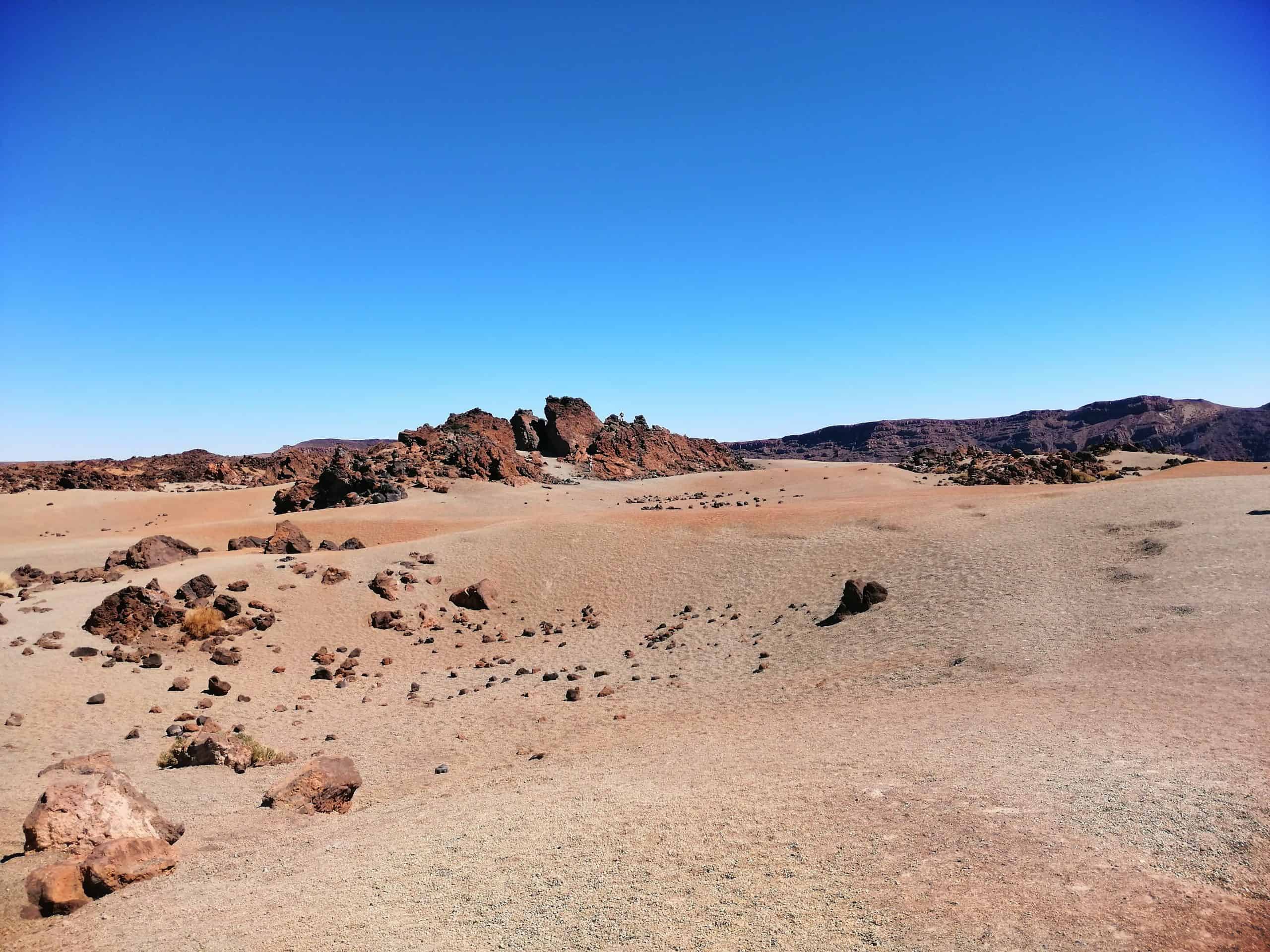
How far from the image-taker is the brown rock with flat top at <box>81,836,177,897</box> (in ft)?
17.5

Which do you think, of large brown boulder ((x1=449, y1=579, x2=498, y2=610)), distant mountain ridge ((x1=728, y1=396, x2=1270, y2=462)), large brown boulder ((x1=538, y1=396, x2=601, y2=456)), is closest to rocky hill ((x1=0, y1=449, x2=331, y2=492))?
large brown boulder ((x1=538, y1=396, x2=601, y2=456))

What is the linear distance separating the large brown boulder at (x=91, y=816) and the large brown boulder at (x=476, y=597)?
1103 centimetres

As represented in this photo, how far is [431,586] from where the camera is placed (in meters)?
18.3

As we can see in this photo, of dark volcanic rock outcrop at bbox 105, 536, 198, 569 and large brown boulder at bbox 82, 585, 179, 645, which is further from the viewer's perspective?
dark volcanic rock outcrop at bbox 105, 536, 198, 569

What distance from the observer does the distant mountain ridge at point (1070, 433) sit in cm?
8169

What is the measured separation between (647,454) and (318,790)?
5437 cm

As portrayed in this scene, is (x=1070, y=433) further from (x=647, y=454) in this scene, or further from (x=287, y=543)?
(x=287, y=543)

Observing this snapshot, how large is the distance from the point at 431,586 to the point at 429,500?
16048 mm

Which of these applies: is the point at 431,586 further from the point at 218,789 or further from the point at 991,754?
the point at 991,754

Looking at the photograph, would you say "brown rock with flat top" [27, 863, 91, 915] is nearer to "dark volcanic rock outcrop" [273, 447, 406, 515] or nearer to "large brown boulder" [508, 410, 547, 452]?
"dark volcanic rock outcrop" [273, 447, 406, 515]

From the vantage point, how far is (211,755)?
8.90 metres

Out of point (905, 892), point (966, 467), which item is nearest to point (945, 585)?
point (905, 892)

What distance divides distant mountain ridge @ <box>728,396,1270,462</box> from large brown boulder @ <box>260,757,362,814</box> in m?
69.4

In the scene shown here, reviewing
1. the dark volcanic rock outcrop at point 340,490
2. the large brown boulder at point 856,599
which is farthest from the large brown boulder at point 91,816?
the dark volcanic rock outcrop at point 340,490
